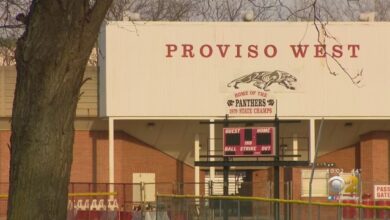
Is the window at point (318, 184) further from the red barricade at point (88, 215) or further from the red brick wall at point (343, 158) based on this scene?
the red barricade at point (88, 215)

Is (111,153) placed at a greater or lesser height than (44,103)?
greater

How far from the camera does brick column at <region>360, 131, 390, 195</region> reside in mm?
52062

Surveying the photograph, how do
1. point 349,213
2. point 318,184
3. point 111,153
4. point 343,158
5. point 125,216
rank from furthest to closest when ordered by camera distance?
1. point 343,158
2. point 111,153
3. point 318,184
4. point 125,216
5. point 349,213

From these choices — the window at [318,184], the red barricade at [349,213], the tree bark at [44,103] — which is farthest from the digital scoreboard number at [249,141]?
the tree bark at [44,103]

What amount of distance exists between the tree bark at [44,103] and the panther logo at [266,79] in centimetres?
4102

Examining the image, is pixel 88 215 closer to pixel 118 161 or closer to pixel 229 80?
pixel 118 161

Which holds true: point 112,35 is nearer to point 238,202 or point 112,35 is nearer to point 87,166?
point 87,166

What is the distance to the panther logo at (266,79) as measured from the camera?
49781mm

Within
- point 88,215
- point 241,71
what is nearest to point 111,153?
point 241,71

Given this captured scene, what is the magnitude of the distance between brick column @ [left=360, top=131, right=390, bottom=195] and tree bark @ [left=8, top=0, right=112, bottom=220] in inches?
1733

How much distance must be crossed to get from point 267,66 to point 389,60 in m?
5.91

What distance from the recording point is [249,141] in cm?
3831

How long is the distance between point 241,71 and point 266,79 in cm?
127

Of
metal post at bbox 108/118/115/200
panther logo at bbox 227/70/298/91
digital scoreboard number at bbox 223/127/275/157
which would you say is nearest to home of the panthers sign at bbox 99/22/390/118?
panther logo at bbox 227/70/298/91
